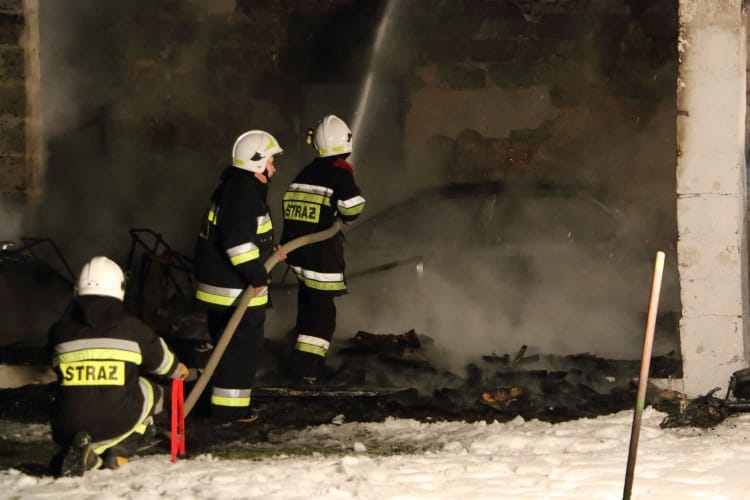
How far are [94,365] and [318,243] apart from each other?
2.81 meters

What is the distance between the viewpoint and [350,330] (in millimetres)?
10742

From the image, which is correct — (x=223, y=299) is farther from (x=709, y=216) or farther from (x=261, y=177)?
(x=709, y=216)

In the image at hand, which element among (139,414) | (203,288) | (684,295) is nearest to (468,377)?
(684,295)

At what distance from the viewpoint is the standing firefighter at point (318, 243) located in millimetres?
8695

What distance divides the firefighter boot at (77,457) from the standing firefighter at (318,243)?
273 cm

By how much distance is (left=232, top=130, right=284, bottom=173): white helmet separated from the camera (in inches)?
299

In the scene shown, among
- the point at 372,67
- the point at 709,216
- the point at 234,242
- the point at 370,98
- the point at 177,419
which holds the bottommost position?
the point at 177,419

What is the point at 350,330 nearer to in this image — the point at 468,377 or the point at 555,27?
the point at 468,377

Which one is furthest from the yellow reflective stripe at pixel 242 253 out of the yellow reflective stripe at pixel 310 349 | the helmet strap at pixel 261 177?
the yellow reflective stripe at pixel 310 349

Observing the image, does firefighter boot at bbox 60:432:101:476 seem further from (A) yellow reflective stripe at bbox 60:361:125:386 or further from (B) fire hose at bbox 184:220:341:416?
(B) fire hose at bbox 184:220:341:416

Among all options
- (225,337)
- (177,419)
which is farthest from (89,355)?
(225,337)

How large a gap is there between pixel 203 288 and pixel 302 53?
12.4 ft

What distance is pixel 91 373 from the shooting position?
20.3 ft

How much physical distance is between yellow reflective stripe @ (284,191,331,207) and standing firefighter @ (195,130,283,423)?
918mm
